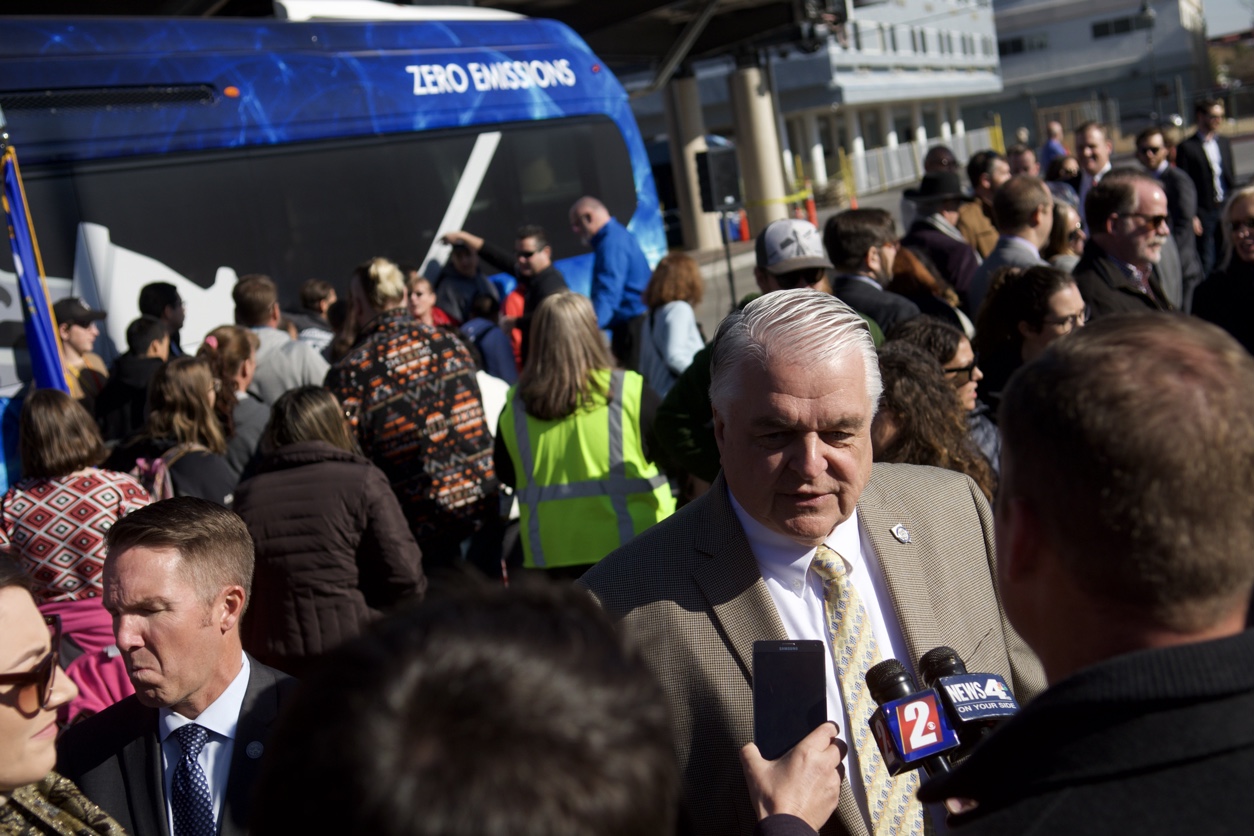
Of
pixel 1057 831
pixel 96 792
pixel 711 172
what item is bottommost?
Result: pixel 96 792

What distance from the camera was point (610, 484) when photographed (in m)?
4.82

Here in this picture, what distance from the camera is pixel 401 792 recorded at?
39.9 inches

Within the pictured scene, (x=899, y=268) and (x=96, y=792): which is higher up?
(x=899, y=268)

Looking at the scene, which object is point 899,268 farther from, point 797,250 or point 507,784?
point 507,784

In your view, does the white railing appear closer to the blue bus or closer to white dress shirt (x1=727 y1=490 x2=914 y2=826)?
the blue bus

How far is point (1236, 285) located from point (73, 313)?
6.68 m

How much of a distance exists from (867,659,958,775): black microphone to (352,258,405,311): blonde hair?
15.5 feet

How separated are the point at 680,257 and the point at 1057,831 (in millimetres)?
5783

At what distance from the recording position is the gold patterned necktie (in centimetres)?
217

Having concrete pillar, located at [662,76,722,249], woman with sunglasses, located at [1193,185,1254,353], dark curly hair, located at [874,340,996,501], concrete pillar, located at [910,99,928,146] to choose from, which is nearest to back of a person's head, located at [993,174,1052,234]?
woman with sunglasses, located at [1193,185,1254,353]

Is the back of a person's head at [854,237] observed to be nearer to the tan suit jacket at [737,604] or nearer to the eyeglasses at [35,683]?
the tan suit jacket at [737,604]

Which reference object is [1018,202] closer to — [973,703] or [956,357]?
[956,357]

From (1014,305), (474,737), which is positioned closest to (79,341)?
(1014,305)

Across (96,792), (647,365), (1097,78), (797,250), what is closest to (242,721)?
(96,792)
